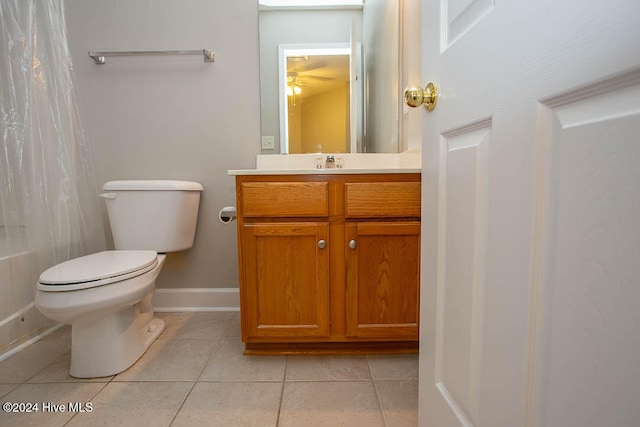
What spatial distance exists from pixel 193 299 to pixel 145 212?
0.63 metres

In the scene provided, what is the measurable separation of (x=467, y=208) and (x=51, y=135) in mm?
1748

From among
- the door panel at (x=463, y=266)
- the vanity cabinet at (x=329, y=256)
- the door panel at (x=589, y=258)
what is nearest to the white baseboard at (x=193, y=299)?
the vanity cabinet at (x=329, y=256)

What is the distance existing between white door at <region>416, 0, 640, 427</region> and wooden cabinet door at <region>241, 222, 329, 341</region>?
68 centimetres

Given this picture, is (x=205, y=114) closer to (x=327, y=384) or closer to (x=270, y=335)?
(x=270, y=335)

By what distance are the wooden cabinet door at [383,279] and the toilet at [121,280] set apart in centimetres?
87

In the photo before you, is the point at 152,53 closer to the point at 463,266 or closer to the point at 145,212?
the point at 145,212

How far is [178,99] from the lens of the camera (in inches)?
70.9

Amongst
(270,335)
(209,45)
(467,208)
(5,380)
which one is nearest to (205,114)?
(209,45)

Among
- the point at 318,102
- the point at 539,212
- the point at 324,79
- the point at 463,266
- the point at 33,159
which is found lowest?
the point at 463,266

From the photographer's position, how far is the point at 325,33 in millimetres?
1737

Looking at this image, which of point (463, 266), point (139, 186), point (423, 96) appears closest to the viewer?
point (463, 266)

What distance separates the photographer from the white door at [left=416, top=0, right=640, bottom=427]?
29 centimetres

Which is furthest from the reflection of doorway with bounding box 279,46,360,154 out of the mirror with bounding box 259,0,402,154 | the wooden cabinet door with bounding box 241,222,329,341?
the wooden cabinet door with bounding box 241,222,329,341

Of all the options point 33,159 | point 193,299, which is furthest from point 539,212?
point 193,299
